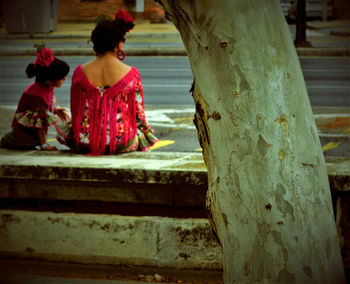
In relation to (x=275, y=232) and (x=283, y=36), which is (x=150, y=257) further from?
(x=283, y=36)

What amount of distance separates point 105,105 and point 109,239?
4.26 feet

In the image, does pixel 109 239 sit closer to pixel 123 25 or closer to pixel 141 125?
pixel 141 125

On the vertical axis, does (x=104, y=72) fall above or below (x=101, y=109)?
above

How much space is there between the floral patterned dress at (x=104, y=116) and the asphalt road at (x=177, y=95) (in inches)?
73.4

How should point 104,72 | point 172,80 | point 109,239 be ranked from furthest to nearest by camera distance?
point 172,80 → point 104,72 → point 109,239

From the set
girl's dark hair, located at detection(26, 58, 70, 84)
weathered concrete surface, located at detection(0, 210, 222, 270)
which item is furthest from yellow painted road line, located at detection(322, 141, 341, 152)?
weathered concrete surface, located at detection(0, 210, 222, 270)

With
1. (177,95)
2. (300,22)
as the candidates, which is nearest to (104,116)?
(177,95)

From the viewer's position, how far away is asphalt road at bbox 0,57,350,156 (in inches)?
308

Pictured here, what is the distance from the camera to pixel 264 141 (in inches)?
106

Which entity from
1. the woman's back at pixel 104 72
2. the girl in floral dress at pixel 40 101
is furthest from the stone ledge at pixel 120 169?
the girl in floral dress at pixel 40 101

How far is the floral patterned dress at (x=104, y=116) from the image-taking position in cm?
530

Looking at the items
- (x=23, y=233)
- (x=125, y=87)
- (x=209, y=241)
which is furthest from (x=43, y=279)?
(x=125, y=87)

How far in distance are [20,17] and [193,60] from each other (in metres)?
24.3

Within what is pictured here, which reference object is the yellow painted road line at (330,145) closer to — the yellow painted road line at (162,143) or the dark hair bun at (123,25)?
the yellow painted road line at (162,143)
